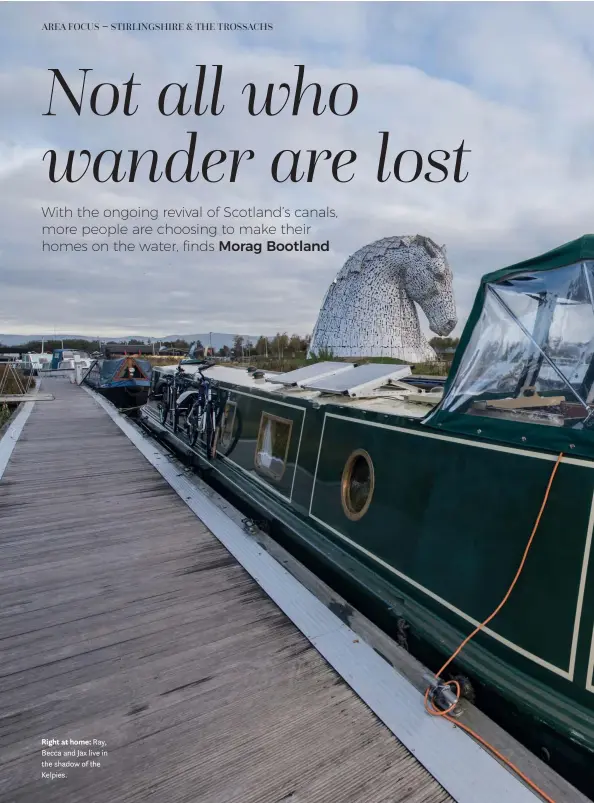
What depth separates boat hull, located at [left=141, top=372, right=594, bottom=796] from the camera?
2.18m

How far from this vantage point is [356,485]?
3951 millimetres

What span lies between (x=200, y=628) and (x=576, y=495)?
245 centimetres

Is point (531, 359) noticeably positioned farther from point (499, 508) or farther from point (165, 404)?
point (165, 404)

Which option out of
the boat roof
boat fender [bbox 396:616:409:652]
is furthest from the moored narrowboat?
boat fender [bbox 396:616:409:652]

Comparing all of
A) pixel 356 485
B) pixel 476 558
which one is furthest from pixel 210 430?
pixel 476 558

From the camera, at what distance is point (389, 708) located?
8.43 ft

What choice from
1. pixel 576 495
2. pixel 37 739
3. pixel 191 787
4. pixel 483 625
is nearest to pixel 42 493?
pixel 37 739

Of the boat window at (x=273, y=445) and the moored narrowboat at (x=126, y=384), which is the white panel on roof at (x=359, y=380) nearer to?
the boat window at (x=273, y=445)

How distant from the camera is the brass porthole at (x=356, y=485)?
3727mm

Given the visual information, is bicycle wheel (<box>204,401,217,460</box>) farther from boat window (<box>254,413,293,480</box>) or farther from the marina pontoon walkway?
the marina pontoon walkway

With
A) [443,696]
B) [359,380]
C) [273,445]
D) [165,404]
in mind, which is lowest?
[443,696]

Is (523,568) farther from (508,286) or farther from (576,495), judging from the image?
(508,286)

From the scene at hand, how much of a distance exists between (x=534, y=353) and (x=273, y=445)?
10.2ft

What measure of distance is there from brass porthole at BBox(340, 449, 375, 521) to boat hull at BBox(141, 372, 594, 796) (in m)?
0.06
